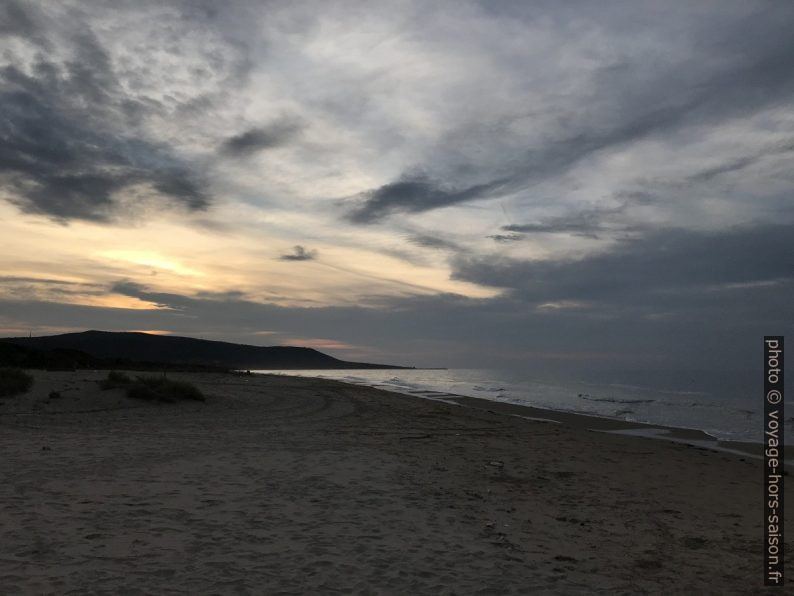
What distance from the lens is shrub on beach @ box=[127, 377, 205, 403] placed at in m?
21.2

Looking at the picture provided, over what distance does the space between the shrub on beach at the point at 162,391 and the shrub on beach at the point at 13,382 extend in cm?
345

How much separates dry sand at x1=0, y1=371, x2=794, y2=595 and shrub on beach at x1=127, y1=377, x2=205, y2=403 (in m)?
5.85

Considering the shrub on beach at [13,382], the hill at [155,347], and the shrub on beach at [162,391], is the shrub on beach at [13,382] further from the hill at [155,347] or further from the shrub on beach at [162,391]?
the hill at [155,347]

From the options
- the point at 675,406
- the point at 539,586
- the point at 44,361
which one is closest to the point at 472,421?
the point at 539,586

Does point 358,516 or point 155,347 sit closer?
point 358,516

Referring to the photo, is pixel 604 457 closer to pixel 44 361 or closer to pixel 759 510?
pixel 759 510

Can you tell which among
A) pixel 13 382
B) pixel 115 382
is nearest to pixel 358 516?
pixel 115 382

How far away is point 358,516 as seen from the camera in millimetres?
7578

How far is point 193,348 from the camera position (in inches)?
5812

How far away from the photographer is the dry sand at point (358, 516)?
5.58 meters

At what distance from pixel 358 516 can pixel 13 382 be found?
59.7ft

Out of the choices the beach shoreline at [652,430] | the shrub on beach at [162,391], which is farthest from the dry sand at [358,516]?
the shrub on beach at [162,391]

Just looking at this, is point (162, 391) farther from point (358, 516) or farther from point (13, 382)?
point (358, 516)

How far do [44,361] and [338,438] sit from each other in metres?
32.7
